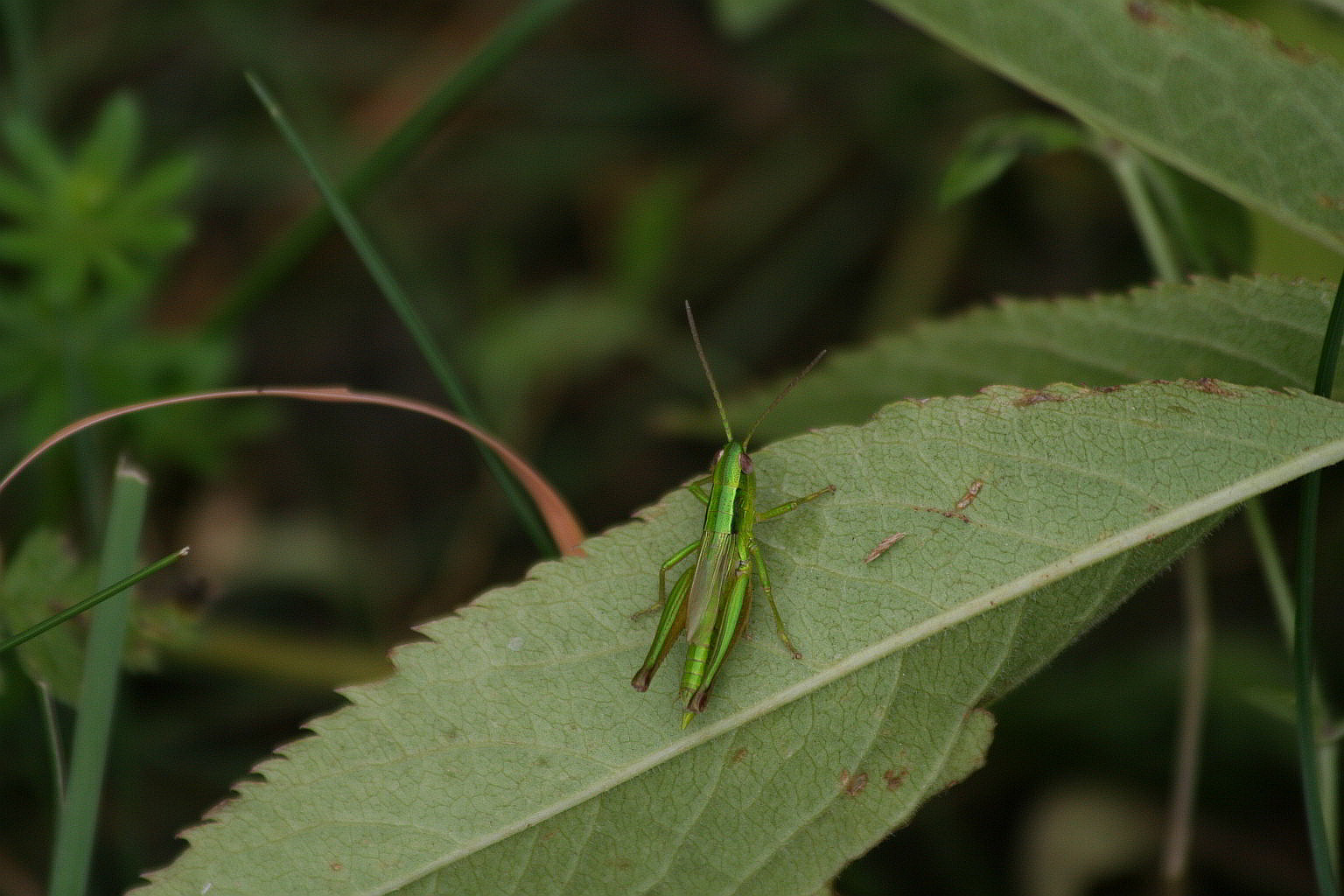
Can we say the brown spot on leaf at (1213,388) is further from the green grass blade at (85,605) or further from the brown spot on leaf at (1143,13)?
the green grass blade at (85,605)

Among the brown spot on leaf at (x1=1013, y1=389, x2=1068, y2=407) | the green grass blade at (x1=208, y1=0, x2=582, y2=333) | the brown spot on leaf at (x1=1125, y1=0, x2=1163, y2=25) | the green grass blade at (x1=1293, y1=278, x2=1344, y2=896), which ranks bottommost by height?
the green grass blade at (x1=1293, y1=278, x2=1344, y2=896)

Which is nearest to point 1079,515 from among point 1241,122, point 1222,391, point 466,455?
point 1222,391

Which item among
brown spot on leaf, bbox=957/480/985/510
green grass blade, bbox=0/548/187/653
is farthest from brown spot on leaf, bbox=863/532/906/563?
green grass blade, bbox=0/548/187/653

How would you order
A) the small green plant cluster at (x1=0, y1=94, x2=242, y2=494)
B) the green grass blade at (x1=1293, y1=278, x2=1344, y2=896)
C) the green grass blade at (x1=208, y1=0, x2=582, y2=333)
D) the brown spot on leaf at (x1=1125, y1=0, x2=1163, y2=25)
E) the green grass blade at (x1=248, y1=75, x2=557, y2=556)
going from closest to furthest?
the green grass blade at (x1=1293, y1=278, x2=1344, y2=896)
the brown spot on leaf at (x1=1125, y1=0, x2=1163, y2=25)
the green grass blade at (x1=248, y1=75, x2=557, y2=556)
the green grass blade at (x1=208, y1=0, x2=582, y2=333)
the small green plant cluster at (x1=0, y1=94, x2=242, y2=494)

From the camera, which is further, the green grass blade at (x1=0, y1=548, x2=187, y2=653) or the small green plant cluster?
the small green plant cluster

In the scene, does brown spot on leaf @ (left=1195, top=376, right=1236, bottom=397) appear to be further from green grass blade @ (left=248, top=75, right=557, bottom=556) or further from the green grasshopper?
green grass blade @ (left=248, top=75, right=557, bottom=556)

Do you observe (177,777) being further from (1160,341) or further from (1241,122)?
(1241,122)
